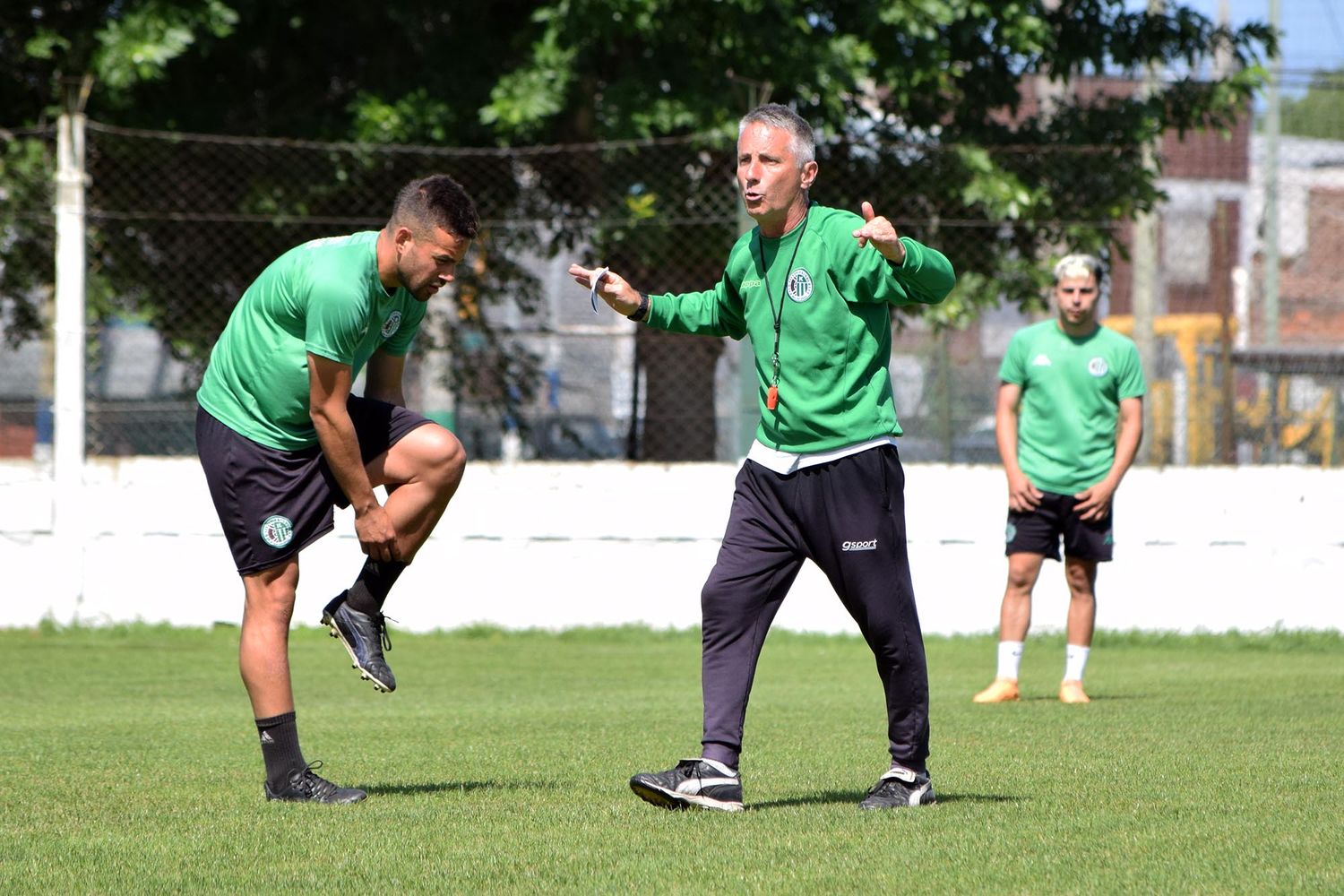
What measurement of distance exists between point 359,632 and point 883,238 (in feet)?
6.24

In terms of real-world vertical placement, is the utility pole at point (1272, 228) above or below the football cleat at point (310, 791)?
above

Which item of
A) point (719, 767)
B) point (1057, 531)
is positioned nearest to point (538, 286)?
point (1057, 531)

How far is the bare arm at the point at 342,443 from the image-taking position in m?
4.73

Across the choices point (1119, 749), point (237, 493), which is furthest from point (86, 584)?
point (1119, 749)

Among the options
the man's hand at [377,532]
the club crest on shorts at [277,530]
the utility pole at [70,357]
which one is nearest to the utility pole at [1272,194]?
the utility pole at [70,357]

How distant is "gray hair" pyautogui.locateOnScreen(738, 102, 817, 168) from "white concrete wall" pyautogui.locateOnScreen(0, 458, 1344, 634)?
6631 millimetres

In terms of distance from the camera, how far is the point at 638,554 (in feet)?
37.1

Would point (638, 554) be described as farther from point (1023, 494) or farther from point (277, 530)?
point (277, 530)

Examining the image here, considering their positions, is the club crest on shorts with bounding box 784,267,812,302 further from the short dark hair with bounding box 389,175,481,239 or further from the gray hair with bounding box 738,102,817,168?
the short dark hair with bounding box 389,175,481,239

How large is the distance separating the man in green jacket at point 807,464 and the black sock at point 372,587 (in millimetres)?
955

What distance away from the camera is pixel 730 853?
13.0 ft

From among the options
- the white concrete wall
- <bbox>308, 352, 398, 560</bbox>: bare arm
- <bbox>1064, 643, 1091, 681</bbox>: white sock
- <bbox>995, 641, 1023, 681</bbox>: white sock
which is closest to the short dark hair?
<bbox>308, 352, 398, 560</bbox>: bare arm

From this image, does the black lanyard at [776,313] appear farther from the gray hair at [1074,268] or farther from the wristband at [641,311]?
the gray hair at [1074,268]

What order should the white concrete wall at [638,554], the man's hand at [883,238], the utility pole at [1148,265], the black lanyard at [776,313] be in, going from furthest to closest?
the utility pole at [1148,265] → the white concrete wall at [638,554] → the black lanyard at [776,313] → the man's hand at [883,238]
